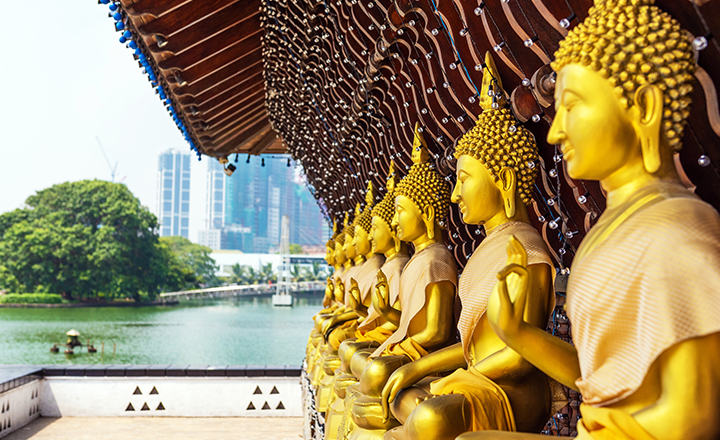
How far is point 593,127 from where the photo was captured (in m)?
1.24

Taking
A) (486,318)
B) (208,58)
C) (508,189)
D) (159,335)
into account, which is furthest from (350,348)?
(159,335)

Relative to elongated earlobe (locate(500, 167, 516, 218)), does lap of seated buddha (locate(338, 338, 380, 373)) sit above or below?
below

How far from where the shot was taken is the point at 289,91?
6.54 m

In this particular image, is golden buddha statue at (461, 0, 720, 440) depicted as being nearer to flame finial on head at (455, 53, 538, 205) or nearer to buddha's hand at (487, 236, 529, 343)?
buddha's hand at (487, 236, 529, 343)

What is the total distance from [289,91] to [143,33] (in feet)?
7.88

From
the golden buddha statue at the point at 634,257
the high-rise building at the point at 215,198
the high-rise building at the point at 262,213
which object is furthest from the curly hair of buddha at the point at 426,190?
the high-rise building at the point at 215,198

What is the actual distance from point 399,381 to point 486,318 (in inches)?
13.5

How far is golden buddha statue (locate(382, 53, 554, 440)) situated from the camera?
174cm

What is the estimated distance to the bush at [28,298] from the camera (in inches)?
1125

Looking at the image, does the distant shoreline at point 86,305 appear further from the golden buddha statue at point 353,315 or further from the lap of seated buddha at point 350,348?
the lap of seated buddha at point 350,348

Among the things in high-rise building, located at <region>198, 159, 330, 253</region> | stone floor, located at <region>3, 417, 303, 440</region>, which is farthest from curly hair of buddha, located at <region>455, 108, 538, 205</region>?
high-rise building, located at <region>198, 159, 330, 253</region>

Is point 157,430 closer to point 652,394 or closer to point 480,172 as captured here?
point 480,172

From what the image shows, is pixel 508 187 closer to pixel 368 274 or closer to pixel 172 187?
pixel 368 274

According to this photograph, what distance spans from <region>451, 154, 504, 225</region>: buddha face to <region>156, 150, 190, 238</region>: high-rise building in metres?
81.6
